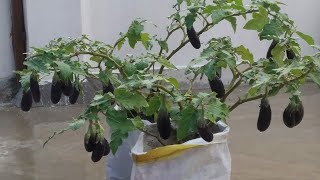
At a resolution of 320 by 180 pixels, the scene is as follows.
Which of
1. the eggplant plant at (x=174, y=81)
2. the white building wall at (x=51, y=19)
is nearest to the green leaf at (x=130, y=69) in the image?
the eggplant plant at (x=174, y=81)

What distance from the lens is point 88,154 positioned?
4.12 metres

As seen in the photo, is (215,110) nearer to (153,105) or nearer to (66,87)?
(153,105)

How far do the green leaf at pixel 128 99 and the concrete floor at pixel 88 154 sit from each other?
1.73 metres

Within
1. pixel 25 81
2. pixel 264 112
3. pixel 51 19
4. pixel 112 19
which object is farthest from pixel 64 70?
pixel 112 19

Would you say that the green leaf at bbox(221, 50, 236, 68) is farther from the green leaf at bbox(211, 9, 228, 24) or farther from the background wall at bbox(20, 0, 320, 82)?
the background wall at bbox(20, 0, 320, 82)

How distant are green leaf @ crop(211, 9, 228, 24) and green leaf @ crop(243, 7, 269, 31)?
0.31 ft

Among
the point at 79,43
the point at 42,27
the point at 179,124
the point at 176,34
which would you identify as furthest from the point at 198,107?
the point at 176,34

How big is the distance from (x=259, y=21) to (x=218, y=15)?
154mm

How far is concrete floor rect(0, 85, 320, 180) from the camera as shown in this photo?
149 inches

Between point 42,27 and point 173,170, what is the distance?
3380 mm

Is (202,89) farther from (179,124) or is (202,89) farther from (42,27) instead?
(179,124)

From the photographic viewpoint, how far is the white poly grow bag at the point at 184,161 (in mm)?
2207

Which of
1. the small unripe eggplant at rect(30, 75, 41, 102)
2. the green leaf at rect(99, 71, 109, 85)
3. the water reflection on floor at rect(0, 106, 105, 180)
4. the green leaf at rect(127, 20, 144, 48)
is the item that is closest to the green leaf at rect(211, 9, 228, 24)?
the green leaf at rect(127, 20, 144, 48)

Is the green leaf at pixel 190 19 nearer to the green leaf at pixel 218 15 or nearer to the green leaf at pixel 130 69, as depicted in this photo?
the green leaf at pixel 218 15
